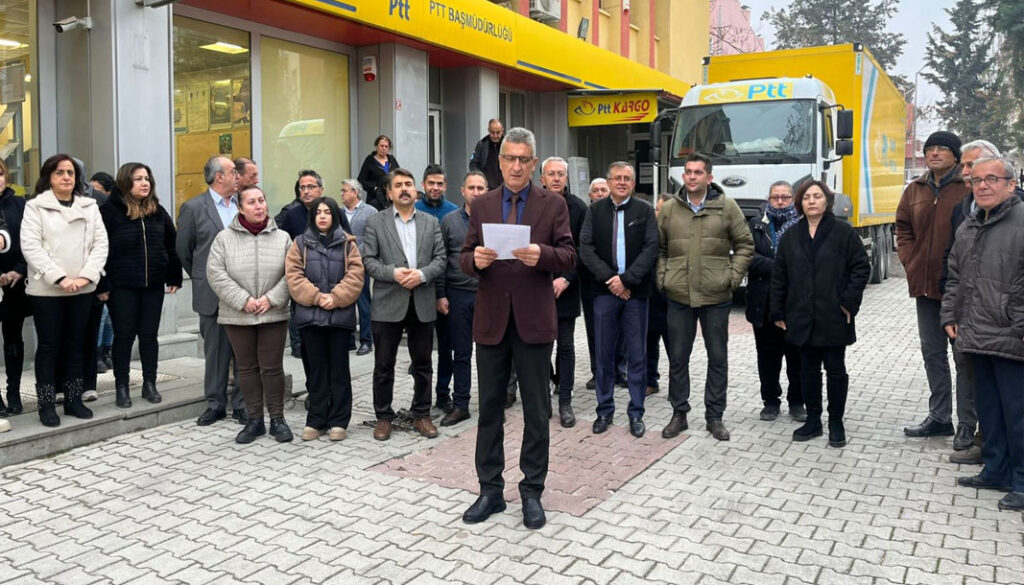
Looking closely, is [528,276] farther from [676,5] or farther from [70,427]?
[676,5]

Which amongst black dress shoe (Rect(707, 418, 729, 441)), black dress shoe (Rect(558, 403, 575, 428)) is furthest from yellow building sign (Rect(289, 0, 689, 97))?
black dress shoe (Rect(707, 418, 729, 441))

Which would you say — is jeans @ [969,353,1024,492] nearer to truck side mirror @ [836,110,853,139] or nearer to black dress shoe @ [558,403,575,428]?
black dress shoe @ [558,403,575,428]

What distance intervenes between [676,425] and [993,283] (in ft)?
7.82

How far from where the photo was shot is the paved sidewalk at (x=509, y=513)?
4137 millimetres

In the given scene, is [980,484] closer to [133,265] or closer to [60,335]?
[133,265]

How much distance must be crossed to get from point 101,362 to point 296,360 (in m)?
1.93

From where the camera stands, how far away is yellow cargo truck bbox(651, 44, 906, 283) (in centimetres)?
1298

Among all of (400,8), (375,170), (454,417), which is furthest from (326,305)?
(400,8)

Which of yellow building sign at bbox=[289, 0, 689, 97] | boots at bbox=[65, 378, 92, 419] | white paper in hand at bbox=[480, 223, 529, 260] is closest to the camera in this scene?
white paper in hand at bbox=[480, 223, 529, 260]

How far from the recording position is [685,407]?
6625 mm

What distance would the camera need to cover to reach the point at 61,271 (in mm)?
5941

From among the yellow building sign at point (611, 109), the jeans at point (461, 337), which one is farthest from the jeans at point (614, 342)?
the yellow building sign at point (611, 109)

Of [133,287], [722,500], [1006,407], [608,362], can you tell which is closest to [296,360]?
[133,287]

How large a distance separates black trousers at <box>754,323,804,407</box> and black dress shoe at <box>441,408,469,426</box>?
2.41 m
